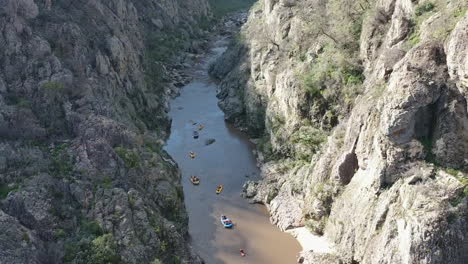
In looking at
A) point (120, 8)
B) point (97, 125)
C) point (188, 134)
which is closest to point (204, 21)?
point (120, 8)

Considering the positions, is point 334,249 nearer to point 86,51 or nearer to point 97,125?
point 97,125

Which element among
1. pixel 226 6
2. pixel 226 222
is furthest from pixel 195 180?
pixel 226 6

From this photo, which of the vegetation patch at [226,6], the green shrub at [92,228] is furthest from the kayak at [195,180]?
the vegetation patch at [226,6]

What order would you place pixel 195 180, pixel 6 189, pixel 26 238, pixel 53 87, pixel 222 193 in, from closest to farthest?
pixel 26 238
pixel 6 189
pixel 53 87
pixel 222 193
pixel 195 180

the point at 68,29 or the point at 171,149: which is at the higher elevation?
the point at 68,29

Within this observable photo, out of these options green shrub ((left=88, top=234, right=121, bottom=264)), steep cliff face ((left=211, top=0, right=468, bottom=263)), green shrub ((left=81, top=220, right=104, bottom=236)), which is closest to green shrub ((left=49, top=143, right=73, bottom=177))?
green shrub ((left=81, top=220, right=104, bottom=236))

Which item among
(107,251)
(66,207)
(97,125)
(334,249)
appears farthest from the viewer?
(97,125)

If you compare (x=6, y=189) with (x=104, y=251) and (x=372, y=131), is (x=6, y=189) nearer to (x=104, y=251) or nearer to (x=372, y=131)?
(x=104, y=251)
